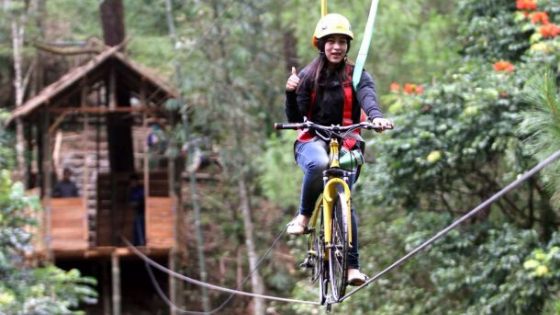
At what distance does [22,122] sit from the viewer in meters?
17.6

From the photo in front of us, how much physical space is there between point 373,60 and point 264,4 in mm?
2250

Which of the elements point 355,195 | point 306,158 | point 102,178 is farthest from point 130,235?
point 306,158

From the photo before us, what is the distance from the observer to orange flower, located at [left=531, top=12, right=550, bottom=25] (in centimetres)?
1123

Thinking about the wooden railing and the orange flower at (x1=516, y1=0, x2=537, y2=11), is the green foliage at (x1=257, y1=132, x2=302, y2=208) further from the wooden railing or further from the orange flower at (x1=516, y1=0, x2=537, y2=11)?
the orange flower at (x1=516, y1=0, x2=537, y2=11)

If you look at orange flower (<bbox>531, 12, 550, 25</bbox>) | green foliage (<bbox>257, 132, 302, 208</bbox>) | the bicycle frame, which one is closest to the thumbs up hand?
the bicycle frame

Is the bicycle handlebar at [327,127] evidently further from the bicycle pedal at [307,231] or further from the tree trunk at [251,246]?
the tree trunk at [251,246]

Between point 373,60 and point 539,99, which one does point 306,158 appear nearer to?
point 539,99

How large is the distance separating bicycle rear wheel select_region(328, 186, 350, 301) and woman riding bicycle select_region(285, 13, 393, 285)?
0.32ft

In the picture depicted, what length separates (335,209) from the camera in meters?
6.56

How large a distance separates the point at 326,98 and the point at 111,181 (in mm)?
12729

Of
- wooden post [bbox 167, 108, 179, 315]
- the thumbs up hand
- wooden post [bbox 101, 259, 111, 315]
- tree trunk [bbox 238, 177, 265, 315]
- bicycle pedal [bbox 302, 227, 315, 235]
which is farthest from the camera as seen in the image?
wooden post [bbox 101, 259, 111, 315]

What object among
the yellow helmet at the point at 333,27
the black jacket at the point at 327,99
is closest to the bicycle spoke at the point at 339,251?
the black jacket at the point at 327,99

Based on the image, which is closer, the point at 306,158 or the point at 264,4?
the point at 306,158

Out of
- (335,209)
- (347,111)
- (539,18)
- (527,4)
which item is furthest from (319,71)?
(527,4)
